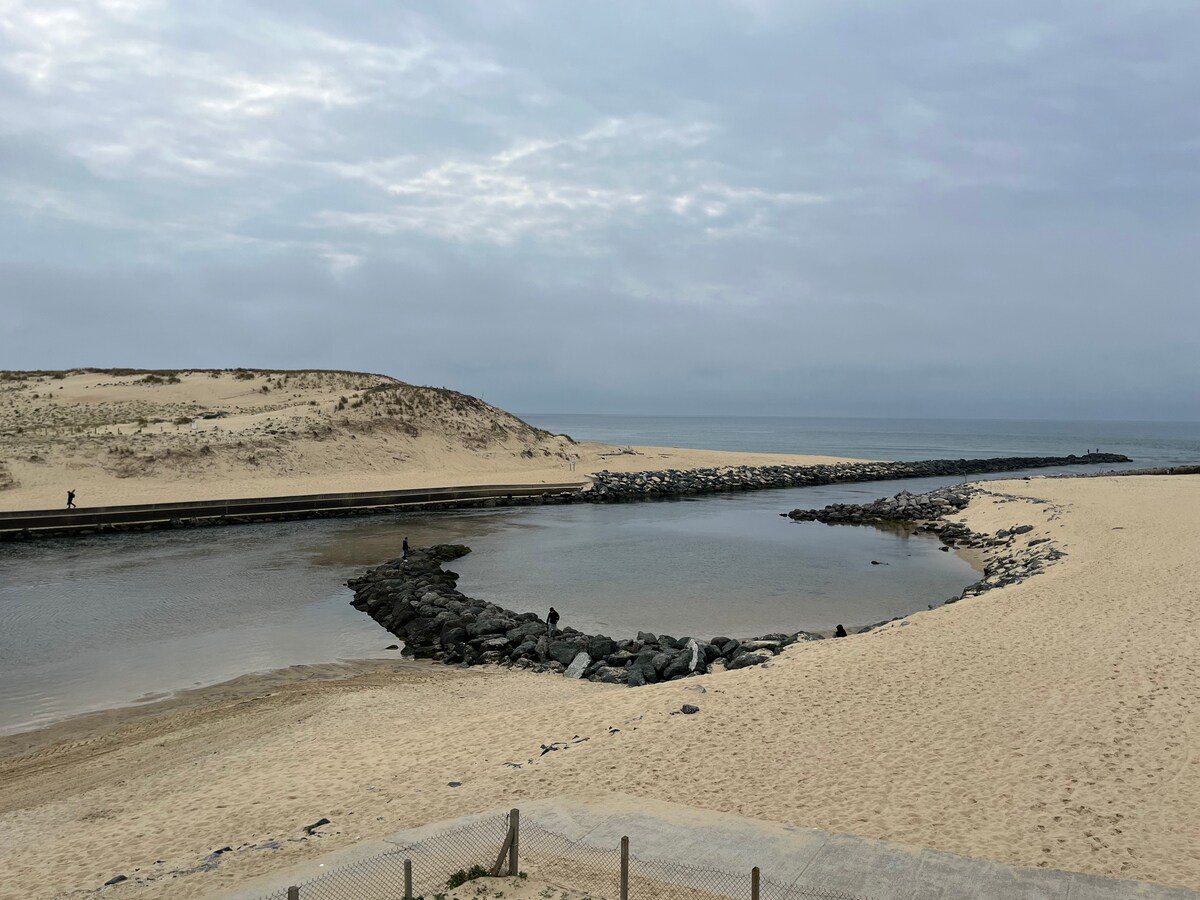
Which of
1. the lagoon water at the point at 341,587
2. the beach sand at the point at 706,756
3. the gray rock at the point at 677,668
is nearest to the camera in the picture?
the beach sand at the point at 706,756

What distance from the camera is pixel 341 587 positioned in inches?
861

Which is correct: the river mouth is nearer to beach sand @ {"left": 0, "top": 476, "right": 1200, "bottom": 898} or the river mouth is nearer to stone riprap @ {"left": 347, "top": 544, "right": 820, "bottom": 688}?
stone riprap @ {"left": 347, "top": 544, "right": 820, "bottom": 688}

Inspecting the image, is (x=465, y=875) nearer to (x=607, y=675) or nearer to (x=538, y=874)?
(x=538, y=874)

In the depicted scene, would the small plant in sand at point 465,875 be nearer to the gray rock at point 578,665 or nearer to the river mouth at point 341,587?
the gray rock at point 578,665

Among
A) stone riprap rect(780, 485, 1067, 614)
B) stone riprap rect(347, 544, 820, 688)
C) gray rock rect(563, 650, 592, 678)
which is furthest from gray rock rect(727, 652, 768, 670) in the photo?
stone riprap rect(780, 485, 1067, 614)

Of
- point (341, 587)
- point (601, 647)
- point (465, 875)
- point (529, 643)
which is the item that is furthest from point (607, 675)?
point (341, 587)

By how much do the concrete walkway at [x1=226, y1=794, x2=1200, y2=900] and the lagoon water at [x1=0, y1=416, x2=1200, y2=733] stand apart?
8630mm

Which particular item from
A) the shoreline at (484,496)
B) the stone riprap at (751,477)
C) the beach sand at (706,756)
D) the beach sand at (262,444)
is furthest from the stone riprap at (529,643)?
the stone riprap at (751,477)

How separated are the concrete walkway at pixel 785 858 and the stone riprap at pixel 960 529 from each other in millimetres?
10051

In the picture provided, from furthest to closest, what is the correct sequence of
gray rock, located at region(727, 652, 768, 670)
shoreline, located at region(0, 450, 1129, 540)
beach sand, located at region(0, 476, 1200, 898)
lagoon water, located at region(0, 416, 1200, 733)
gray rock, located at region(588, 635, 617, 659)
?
1. shoreline, located at region(0, 450, 1129, 540)
2. lagoon water, located at region(0, 416, 1200, 733)
3. gray rock, located at region(588, 635, 617, 659)
4. gray rock, located at region(727, 652, 768, 670)
5. beach sand, located at region(0, 476, 1200, 898)

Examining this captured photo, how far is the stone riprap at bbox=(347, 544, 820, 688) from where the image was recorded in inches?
541

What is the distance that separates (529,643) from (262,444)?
35.0 meters

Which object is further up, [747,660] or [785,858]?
[785,858]

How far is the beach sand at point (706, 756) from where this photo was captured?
7156 millimetres
